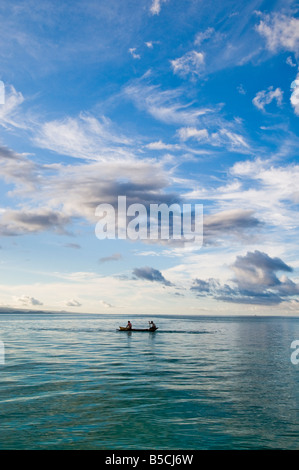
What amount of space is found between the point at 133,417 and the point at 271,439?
913 cm

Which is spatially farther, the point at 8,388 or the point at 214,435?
the point at 8,388

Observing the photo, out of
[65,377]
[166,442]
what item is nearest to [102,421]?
[166,442]

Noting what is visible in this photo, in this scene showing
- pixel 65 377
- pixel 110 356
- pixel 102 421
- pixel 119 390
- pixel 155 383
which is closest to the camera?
pixel 102 421

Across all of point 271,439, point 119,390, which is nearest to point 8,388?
point 119,390

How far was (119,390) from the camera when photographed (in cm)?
3241

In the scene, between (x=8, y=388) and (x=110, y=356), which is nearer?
(x=8, y=388)
